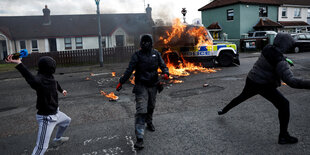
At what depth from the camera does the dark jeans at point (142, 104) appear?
3.60 m

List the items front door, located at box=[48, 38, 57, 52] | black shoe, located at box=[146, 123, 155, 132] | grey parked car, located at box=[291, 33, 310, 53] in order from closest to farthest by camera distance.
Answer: black shoe, located at box=[146, 123, 155, 132]
grey parked car, located at box=[291, 33, 310, 53]
front door, located at box=[48, 38, 57, 52]

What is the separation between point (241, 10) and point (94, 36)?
1933 cm

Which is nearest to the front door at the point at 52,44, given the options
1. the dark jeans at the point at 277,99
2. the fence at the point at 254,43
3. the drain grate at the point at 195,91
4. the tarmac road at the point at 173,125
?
the fence at the point at 254,43

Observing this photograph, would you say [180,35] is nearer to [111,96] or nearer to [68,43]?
[111,96]

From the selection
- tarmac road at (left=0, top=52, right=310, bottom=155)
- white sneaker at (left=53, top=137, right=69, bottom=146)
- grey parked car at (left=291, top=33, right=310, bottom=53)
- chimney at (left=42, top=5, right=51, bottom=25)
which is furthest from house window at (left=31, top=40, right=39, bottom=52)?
white sneaker at (left=53, top=137, right=69, bottom=146)

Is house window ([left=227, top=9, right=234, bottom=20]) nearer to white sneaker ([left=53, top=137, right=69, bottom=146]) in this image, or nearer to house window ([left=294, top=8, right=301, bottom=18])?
house window ([left=294, top=8, right=301, bottom=18])

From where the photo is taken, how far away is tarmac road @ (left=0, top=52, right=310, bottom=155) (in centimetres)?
354

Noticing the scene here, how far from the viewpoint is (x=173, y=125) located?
4438 mm

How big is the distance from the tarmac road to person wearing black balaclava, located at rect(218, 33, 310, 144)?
0.42 metres

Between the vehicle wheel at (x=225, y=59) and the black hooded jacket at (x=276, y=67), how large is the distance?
872 centimetres

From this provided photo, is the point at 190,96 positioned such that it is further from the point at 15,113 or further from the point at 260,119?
the point at 15,113

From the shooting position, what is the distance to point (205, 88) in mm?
7633

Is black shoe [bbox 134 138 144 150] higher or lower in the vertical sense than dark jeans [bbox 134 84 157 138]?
lower

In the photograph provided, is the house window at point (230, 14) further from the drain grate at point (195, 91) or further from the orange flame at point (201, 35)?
the drain grate at point (195, 91)
